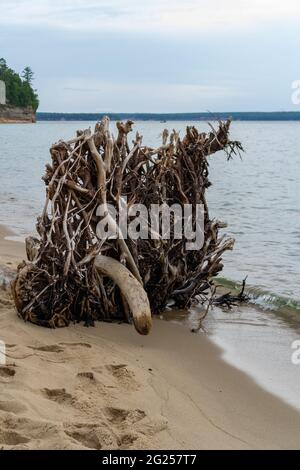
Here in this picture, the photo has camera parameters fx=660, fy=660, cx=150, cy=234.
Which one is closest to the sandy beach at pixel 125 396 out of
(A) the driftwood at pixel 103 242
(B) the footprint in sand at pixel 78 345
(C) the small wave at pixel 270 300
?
(B) the footprint in sand at pixel 78 345

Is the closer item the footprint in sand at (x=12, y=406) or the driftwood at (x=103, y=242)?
the footprint in sand at (x=12, y=406)

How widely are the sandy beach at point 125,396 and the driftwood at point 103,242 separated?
0.26 m

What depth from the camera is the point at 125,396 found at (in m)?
4.94

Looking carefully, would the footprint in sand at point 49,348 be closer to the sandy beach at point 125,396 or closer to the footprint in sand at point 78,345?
the sandy beach at point 125,396

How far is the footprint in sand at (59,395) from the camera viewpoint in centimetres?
468

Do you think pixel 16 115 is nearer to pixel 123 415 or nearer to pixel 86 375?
pixel 86 375

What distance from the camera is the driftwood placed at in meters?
6.52

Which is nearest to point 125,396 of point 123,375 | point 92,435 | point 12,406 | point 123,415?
point 123,415

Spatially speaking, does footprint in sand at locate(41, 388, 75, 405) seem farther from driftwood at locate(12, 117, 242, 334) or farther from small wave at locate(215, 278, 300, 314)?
small wave at locate(215, 278, 300, 314)

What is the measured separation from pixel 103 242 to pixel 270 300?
320 cm

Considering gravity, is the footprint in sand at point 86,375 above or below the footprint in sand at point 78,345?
above
